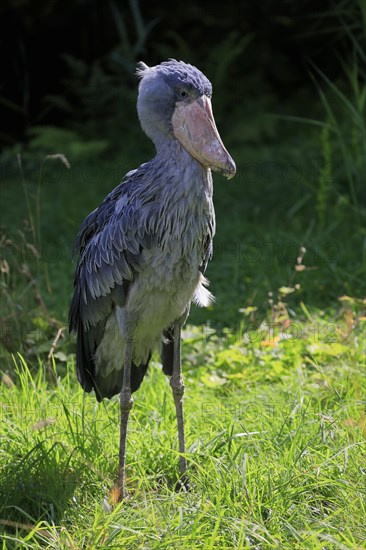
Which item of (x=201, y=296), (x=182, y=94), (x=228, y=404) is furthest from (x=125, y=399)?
(x=182, y=94)

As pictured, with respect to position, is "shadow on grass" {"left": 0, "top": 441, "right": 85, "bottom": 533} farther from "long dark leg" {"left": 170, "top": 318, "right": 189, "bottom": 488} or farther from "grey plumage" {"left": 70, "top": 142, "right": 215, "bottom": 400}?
"grey plumage" {"left": 70, "top": 142, "right": 215, "bottom": 400}

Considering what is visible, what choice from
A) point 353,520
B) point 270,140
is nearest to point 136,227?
point 353,520

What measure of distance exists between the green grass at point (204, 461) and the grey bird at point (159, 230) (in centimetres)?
16

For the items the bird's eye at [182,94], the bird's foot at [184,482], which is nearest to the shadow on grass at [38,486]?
the bird's foot at [184,482]

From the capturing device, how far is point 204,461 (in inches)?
136

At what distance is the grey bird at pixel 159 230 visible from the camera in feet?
10.9

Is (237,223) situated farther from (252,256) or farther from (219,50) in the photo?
(219,50)

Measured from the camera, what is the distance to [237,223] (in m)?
6.70

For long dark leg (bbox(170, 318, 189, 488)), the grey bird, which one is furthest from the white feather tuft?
long dark leg (bbox(170, 318, 189, 488))

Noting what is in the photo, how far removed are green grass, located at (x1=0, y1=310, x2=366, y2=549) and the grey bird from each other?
0.16 meters

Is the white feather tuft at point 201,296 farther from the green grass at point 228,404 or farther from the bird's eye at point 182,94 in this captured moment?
the bird's eye at point 182,94

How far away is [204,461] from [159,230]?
0.92 m

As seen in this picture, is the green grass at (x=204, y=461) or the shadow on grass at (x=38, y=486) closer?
the green grass at (x=204, y=461)

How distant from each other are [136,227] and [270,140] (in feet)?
17.6
